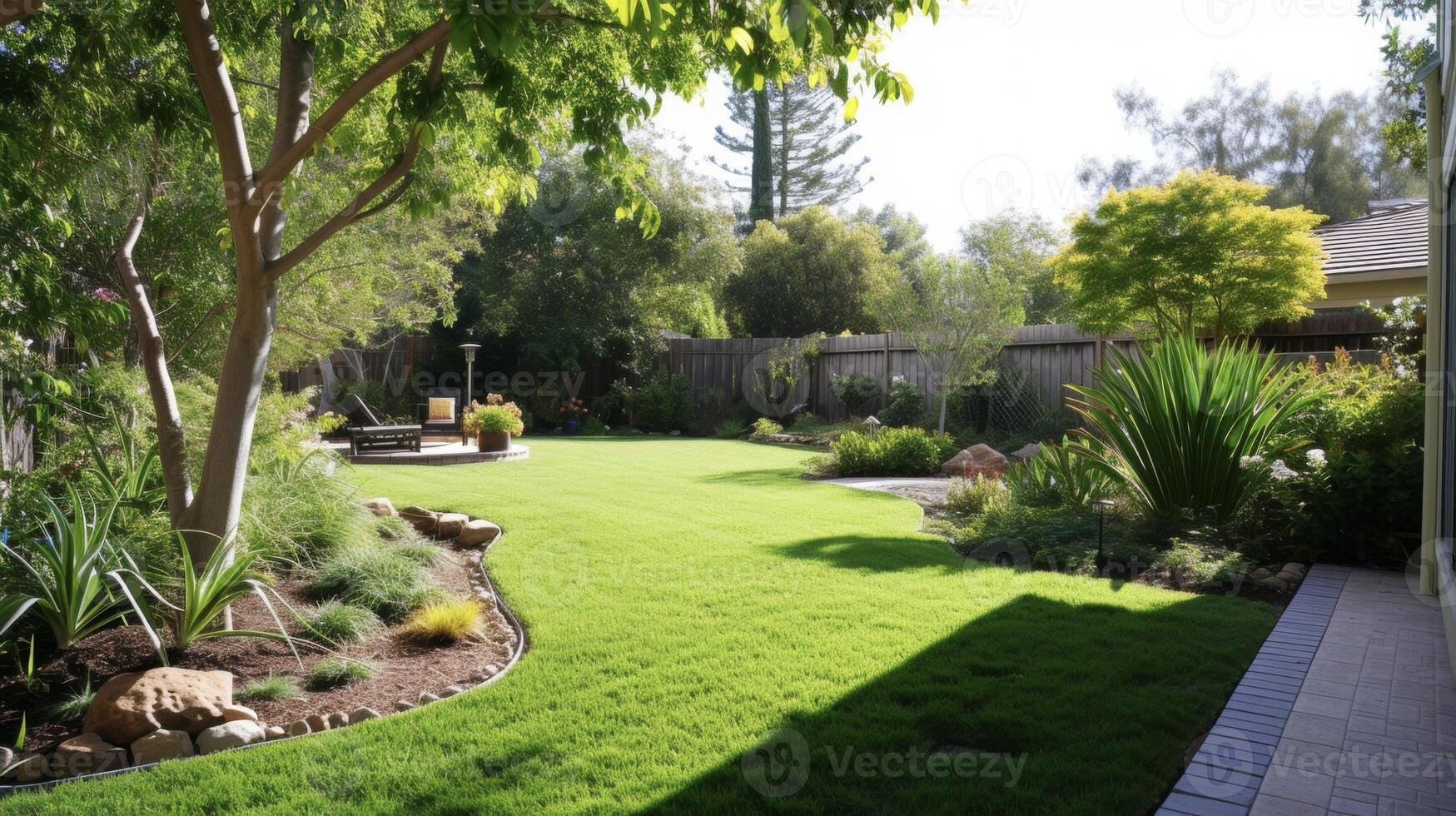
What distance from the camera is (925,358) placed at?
15.1 meters

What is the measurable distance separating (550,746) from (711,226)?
61.1 feet

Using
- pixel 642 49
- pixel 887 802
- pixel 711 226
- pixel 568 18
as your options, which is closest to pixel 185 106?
pixel 568 18

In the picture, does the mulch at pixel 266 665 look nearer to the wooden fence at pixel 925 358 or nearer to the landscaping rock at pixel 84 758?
the landscaping rock at pixel 84 758

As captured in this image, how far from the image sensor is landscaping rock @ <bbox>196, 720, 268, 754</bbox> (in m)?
3.06

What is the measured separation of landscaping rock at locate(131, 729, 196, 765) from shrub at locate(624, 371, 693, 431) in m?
16.4

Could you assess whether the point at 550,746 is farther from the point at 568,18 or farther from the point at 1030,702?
the point at 568,18

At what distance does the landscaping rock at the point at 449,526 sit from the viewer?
695 cm

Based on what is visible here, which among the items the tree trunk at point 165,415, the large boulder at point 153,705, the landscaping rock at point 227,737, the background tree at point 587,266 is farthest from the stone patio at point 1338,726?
the background tree at point 587,266

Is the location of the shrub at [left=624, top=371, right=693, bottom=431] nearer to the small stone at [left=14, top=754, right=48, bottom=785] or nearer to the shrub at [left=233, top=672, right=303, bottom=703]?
the shrub at [left=233, top=672, right=303, bottom=703]

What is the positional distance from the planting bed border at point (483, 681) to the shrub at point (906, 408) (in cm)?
1038

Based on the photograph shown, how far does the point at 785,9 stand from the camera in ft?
6.44

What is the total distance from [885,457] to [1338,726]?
317 inches

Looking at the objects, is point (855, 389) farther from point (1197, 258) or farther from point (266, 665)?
point (266, 665)

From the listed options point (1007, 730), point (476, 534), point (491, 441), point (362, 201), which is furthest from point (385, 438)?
point (1007, 730)
